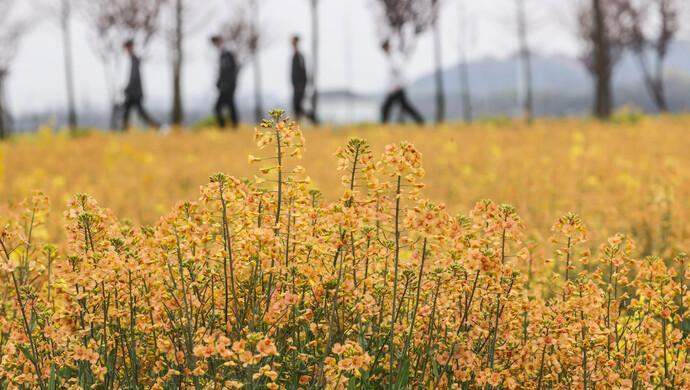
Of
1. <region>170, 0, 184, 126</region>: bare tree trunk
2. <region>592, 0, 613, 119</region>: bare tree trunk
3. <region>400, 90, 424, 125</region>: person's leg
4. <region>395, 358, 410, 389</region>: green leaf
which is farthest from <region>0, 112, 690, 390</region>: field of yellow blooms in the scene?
<region>170, 0, 184, 126</region>: bare tree trunk

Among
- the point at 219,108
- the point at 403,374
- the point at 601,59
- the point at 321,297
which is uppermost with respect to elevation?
the point at 601,59

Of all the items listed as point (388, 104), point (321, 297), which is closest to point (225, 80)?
point (388, 104)

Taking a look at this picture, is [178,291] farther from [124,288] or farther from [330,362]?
[330,362]

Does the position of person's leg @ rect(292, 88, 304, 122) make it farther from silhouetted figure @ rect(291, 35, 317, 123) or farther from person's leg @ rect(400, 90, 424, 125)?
person's leg @ rect(400, 90, 424, 125)

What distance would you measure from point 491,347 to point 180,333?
1.04 m

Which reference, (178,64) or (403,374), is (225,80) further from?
(403,374)

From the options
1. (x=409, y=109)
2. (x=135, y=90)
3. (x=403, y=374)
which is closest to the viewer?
(x=403, y=374)

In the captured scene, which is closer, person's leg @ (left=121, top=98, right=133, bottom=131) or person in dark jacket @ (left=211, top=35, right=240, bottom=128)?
person in dark jacket @ (left=211, top=35, right=240, bottom=128)

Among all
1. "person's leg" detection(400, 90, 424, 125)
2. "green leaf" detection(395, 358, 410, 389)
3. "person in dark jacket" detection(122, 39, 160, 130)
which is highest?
"person in dark jacket" detection(122, 39, 160, 130)

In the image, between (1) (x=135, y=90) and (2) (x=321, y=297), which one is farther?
(1) (x=135, y=90)

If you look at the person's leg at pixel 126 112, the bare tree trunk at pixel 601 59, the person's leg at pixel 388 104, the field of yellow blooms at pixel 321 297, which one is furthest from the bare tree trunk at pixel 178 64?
the field of yellow blooms at pixel 321 297

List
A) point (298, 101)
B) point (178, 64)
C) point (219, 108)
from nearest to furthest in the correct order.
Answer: point (219, 108), point (298, 101), point (178, 64)

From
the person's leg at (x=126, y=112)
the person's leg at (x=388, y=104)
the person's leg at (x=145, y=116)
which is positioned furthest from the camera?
the person's leg at (x=126, y=112)

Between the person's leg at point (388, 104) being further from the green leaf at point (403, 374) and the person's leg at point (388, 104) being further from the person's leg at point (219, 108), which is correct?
the green leaf at point (403, 374)
